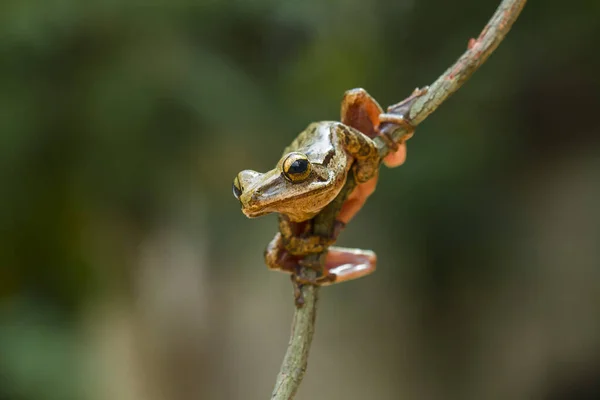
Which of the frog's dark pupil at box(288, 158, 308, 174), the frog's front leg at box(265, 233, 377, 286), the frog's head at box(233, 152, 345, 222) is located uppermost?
the frog's dark pupil at box(288, 158, 308, 174)

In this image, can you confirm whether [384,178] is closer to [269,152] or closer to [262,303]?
[269,152]

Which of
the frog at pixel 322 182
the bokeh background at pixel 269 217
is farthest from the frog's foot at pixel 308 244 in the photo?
the bokeh background at pixel 269 217

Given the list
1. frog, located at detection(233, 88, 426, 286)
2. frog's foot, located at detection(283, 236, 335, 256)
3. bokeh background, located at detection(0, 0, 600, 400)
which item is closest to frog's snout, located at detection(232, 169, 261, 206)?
frog, located at detection(233, 88, 426, 286)

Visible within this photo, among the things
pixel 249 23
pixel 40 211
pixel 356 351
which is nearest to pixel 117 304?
pixel 40 211

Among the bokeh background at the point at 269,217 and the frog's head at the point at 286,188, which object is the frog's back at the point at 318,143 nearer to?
the frog's head at the point at 286,188

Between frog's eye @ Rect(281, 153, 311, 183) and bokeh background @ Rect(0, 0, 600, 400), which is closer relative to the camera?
frog's eye @ Rect(281, 153, 311, 183)

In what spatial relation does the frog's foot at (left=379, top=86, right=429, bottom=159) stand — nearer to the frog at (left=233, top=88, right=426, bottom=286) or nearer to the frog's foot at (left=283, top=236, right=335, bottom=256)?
the frog at (left=233, top=88, right=426, bottom=286)

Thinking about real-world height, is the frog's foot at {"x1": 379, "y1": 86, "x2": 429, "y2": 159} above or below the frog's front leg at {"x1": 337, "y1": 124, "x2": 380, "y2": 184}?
above

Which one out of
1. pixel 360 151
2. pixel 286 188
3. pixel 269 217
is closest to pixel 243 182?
pixel 286 188
